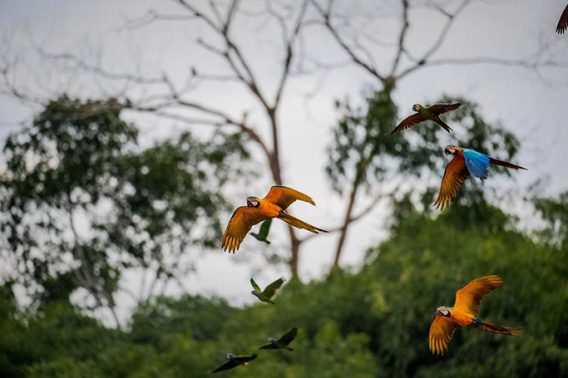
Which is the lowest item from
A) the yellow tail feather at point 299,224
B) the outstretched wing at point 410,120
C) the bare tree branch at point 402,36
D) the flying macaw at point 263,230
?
the yellow tail feather at point 299,224

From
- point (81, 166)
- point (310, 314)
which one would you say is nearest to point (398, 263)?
point (310, 314)

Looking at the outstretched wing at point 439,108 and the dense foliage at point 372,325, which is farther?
the dense foliage at point 372,325

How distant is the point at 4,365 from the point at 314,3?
7.17m

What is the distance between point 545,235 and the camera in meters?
9.32

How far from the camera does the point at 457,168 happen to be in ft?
11.5

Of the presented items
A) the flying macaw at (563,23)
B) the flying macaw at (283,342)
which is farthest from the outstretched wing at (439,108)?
Answer: the flying macaw at (283,342)

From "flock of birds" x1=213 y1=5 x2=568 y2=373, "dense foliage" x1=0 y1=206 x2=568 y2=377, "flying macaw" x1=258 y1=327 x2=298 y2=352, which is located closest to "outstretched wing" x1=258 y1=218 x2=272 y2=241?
"flock of birds" x1=213 y1=5 x2=568 y2=373

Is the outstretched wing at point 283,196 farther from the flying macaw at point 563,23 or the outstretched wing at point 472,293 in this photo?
the flying macaw at point 563,23

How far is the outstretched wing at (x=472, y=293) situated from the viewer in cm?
368

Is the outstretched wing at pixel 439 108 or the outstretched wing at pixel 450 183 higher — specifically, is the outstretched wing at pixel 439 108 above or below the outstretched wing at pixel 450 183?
above

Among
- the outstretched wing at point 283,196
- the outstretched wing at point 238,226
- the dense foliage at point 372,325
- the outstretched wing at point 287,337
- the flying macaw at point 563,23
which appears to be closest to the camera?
the flying macaw at point 563,23

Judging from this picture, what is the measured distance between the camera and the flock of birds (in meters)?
3.25

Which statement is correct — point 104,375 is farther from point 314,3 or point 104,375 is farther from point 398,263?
point 314,3

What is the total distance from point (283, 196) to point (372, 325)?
623 centimetres
